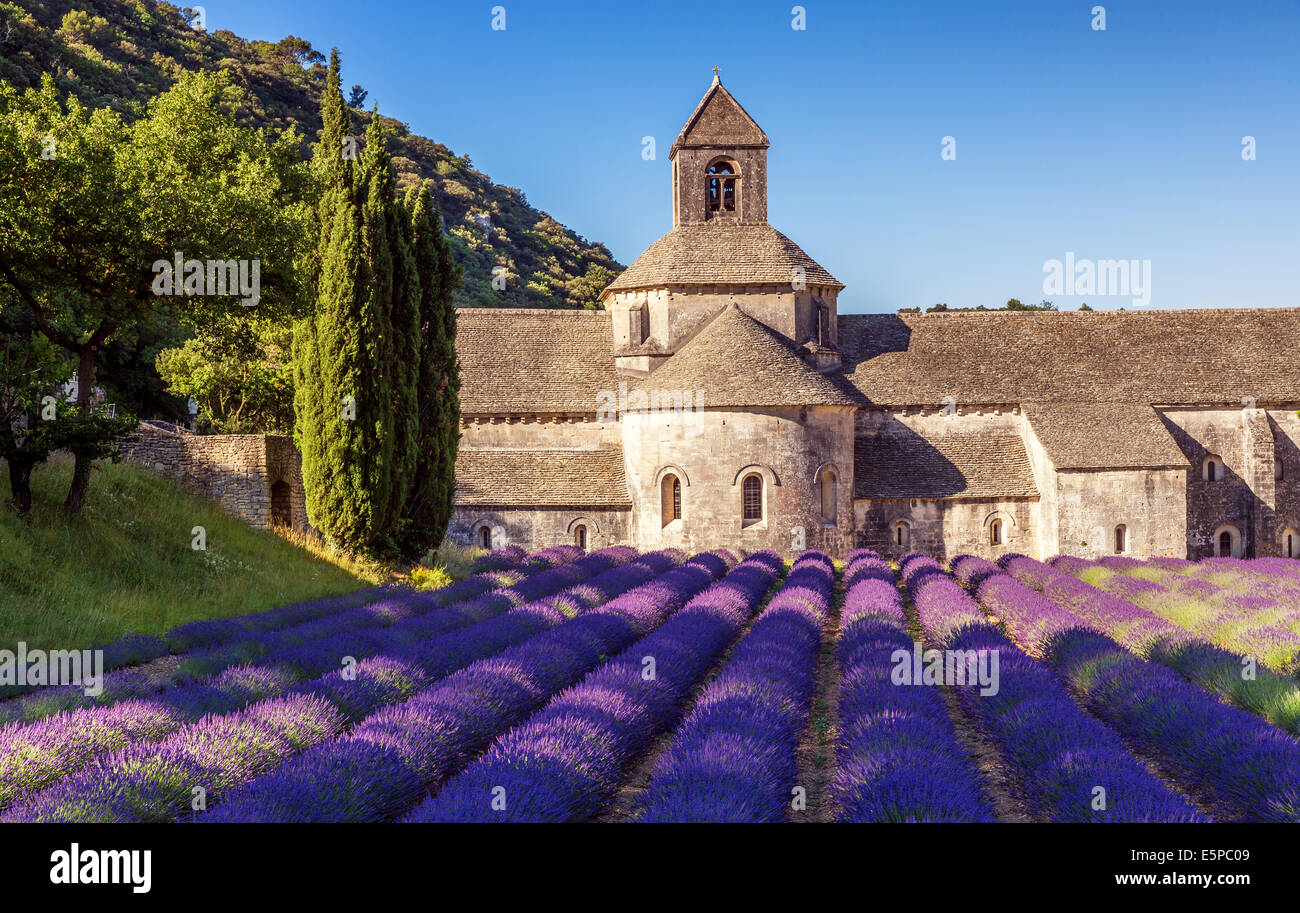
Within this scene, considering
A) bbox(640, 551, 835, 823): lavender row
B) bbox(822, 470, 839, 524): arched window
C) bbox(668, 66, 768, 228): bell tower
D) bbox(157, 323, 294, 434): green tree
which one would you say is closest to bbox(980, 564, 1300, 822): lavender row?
bbox(640, 551, 835, 823): lavender row

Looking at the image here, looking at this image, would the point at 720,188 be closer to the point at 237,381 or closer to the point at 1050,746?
the point at 237,381

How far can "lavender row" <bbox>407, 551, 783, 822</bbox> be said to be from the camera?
233 inches

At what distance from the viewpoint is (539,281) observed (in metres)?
74.6

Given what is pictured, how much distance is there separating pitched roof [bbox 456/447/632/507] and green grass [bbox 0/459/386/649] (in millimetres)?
9992

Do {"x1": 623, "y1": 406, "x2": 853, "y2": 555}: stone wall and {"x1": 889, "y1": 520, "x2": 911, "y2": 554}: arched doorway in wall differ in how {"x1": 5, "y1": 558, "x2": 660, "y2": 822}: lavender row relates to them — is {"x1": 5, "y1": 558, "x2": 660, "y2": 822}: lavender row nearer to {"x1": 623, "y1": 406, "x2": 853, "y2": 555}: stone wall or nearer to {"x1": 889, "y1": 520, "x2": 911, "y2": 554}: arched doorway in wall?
{"x1": 623, "y1": 406, "x2": 853, "y2": 555}: stone wall

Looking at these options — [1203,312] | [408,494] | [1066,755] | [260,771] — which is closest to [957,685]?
[1066,755]

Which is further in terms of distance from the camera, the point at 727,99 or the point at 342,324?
the point at 727,99

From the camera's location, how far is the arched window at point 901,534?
30.1m

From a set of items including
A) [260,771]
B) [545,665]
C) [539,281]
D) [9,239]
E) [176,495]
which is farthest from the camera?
[539,281]

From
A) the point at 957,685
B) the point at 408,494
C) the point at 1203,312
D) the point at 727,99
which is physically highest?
the point at 727,99

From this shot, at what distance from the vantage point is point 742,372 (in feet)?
92.5

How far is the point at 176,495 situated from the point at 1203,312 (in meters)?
34.7

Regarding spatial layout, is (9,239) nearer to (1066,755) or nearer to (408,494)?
(408,494)

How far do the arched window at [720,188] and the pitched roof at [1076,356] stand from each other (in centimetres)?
602
